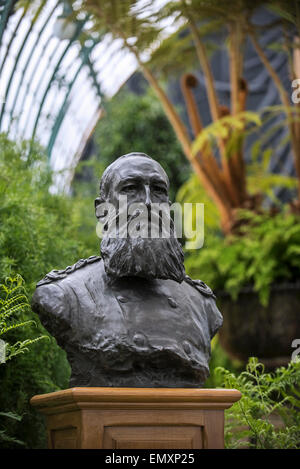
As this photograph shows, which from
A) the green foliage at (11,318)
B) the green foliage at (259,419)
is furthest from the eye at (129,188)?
the green foliage at (259,419)

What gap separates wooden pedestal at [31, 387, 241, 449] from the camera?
10.3ft

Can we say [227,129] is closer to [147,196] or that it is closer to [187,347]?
[147,196]

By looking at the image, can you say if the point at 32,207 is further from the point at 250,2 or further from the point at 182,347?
the point at 250,2

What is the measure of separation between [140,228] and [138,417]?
866mm

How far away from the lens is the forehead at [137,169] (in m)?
3.56

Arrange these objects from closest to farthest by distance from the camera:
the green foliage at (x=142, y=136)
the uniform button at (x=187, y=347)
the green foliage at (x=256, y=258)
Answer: the uniform button at (x=187, y=347) < the green foliage at (x=256, y=258) < the green foliage at (x=142, y=136)

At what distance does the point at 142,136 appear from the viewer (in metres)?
11.4

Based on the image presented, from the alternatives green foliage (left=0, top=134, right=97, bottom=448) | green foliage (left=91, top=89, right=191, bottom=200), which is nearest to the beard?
green foliage (left=0, top=134, right=97, bottom=448)

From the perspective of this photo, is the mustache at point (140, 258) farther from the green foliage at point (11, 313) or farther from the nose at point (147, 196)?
the green foliage at point (11, 313)

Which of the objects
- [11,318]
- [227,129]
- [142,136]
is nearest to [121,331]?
[11,318]

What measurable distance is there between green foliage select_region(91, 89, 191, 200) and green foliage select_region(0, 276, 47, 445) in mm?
7036

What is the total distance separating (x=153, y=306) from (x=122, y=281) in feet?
0.65

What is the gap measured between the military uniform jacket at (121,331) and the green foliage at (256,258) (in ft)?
12.0

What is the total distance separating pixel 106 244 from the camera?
3600mm
